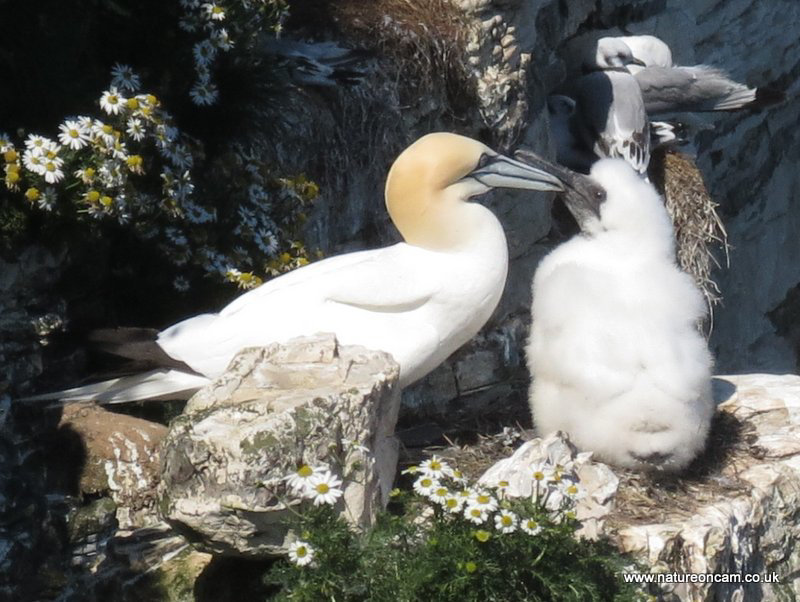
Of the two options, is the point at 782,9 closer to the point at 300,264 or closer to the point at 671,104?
the point at 671,104

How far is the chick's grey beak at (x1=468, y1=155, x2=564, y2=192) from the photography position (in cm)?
427

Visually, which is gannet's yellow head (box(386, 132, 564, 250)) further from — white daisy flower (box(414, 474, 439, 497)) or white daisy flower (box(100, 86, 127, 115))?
white daisy flower (box(414, 474, 439, 497))

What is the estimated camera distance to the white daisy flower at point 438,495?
3.19 m

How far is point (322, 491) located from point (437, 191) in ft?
4.44

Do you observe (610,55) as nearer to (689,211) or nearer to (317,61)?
(689,211)

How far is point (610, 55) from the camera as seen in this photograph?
7512mm

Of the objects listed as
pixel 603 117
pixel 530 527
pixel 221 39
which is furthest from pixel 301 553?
pixel 603 117

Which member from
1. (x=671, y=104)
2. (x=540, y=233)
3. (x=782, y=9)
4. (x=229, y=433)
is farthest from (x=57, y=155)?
(x=782, y=9)

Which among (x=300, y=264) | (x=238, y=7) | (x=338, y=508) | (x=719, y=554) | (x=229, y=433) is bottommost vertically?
(x=719, y=554)

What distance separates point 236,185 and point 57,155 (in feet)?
2.74

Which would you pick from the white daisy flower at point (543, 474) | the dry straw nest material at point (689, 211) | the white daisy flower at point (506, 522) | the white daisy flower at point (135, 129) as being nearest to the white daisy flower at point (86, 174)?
the white daisy flower at point (135, 129)

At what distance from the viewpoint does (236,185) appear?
15.8ft

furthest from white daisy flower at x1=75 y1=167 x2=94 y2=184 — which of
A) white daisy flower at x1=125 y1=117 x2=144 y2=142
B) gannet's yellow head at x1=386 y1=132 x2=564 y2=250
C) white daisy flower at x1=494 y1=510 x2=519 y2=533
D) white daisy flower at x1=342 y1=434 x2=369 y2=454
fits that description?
white daisy flower at x1=494 y1=510 x2=519 y2=533

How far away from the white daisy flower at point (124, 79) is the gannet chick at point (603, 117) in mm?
3402
